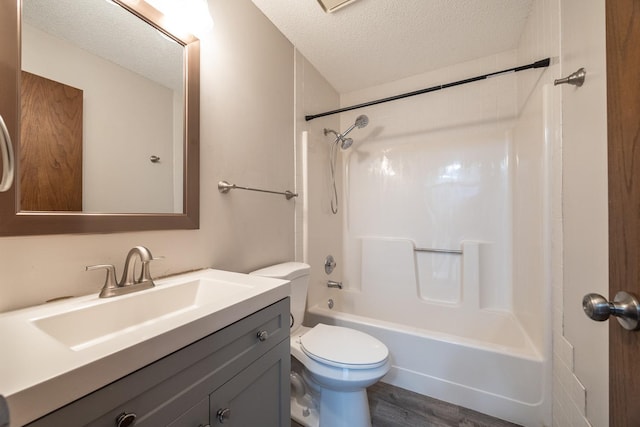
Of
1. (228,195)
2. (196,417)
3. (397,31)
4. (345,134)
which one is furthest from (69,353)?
(397,31)

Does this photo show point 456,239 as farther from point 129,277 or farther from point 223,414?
point 129,277

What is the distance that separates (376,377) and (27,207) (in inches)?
53.3

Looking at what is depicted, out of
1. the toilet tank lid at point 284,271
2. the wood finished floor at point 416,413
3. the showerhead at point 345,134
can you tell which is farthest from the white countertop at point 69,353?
the showerhead at point 345,134

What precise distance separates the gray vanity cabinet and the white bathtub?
0.91 metres

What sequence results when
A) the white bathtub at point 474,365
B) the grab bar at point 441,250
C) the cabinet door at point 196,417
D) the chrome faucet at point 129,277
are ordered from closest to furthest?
the cabinet door at point 196,417, the chrome faucet at point 129,277, the white bathtub at point 474,365, the grab bar at point 441,250

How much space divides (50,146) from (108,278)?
42 cm

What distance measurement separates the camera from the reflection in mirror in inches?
26.7

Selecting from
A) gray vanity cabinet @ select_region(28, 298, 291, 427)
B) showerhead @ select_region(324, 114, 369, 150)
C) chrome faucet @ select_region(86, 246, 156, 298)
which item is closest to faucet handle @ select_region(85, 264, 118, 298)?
chrome faucet @ select_region(86, 246, 156, 298)

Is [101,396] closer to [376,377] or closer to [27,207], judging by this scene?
[27,207]

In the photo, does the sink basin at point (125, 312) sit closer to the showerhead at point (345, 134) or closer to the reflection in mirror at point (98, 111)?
the reflection in mirror at point (98, 111)

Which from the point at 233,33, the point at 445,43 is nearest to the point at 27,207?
the point at 233,33

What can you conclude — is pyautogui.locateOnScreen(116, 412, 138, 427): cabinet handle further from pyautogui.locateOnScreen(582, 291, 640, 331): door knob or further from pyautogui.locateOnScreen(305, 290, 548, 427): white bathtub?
pyautogui.locateOnScreen(305, 290, 548, 427): white bathtub

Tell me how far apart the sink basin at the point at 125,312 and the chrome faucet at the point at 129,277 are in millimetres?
26

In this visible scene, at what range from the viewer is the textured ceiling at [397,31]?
139 cm
